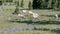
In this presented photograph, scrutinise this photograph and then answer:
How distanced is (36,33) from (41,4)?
33615 mm

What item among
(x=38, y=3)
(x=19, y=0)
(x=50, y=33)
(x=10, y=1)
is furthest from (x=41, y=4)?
(x=50, y=33)

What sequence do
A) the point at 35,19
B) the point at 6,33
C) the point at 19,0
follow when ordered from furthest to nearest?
the point at 19,0
the point at 35,19
the point at 6,33

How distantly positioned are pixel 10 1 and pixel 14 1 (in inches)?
81.1

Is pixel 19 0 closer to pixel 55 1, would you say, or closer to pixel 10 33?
pixel 55 1

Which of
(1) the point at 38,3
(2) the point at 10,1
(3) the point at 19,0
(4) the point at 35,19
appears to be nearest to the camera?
(4) the point at 35,19

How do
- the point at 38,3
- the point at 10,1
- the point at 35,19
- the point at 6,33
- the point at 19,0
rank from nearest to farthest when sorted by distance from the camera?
the point at 6,33
the point at 35,19
the point at 38,3
the point at 19,0
the point at 10,1

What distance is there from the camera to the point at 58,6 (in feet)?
171

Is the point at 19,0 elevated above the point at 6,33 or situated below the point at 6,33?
below

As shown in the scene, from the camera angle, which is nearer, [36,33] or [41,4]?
[36,33]

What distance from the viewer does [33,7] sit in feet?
169

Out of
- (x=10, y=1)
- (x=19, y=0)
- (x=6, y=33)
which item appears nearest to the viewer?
(x=6, y=33)

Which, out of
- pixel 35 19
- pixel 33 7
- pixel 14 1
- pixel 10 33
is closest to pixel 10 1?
pixel 14 1

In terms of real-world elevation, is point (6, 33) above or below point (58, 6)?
above

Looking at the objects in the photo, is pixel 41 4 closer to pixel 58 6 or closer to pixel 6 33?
pixel 58 6
